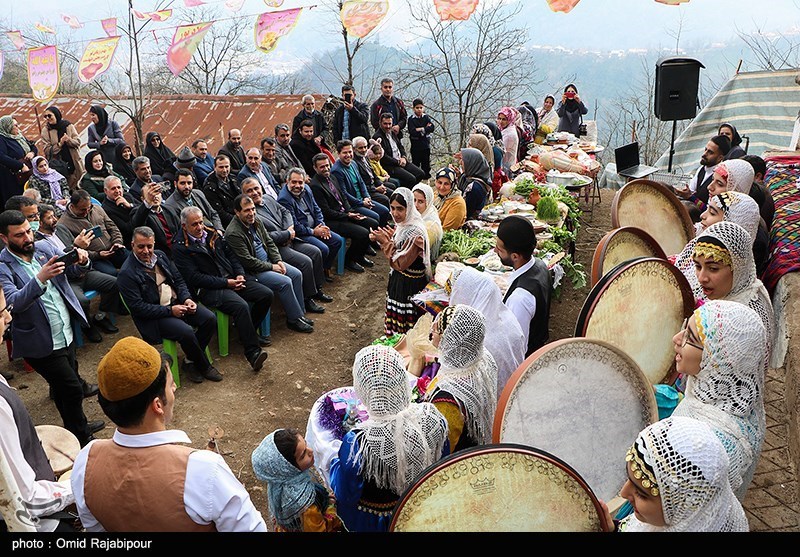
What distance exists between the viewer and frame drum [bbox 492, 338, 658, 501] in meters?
2.66

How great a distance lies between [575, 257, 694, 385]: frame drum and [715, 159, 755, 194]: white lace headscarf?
2.55 metres

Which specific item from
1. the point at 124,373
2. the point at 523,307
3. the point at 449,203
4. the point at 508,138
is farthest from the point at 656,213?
the point at 508,138

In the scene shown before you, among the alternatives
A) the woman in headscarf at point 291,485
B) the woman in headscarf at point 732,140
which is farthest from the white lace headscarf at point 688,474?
the woman in headscarf at point 732,140

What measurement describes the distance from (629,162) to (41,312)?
9.49 metres

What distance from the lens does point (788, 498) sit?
398 cm

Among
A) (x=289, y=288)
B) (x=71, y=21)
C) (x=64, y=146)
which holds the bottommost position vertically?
(x=289, y=288)

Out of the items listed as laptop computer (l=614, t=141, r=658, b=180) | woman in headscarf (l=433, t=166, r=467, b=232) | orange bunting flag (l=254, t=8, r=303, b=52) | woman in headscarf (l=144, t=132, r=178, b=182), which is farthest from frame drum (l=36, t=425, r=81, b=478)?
laptop computer (l=614, t=141, r=658, b=180)

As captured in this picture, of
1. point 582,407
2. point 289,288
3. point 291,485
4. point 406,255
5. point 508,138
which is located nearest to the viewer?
point 582,407

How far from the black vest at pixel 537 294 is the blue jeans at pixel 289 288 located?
121 inches

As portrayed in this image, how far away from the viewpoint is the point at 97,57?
9.16 metres

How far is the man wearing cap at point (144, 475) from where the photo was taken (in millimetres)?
2166

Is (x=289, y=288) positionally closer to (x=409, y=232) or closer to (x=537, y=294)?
(x=409, y=232)
